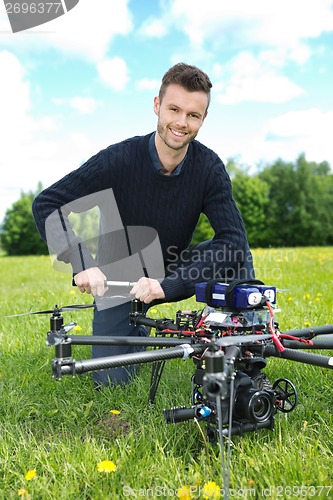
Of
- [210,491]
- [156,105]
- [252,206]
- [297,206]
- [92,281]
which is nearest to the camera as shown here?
[210,491]

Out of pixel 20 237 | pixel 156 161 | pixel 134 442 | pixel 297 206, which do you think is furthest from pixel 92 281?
pixel 20 237

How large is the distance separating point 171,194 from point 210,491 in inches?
101

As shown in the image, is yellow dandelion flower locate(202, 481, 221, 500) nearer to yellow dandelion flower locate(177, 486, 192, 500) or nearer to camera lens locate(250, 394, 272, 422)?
yellow dandelion flower locate(177, 486, 192, 500)

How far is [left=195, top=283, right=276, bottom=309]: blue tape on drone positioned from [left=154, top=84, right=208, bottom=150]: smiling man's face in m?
1.45

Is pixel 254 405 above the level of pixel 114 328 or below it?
below

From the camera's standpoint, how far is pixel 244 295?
3.18 meters

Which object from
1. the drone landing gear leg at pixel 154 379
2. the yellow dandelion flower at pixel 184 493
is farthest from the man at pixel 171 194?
the yellow dandelion flower at pixel 184 493

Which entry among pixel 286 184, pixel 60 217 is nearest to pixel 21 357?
pixel 60 217

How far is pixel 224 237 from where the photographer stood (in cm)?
450

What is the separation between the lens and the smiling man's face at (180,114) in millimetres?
4246

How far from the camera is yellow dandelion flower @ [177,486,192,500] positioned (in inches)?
107

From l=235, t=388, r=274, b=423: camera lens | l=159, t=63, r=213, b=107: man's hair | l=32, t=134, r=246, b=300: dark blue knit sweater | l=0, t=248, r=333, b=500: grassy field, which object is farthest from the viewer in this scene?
l=32, t=134, r=246, b=300: dark blue knit sweater

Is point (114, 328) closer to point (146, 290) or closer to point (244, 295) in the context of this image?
point (146, 290)

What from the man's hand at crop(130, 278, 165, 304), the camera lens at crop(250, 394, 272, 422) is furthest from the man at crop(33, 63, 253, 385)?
the camera lens at crop(250, 394, 272, 422)
